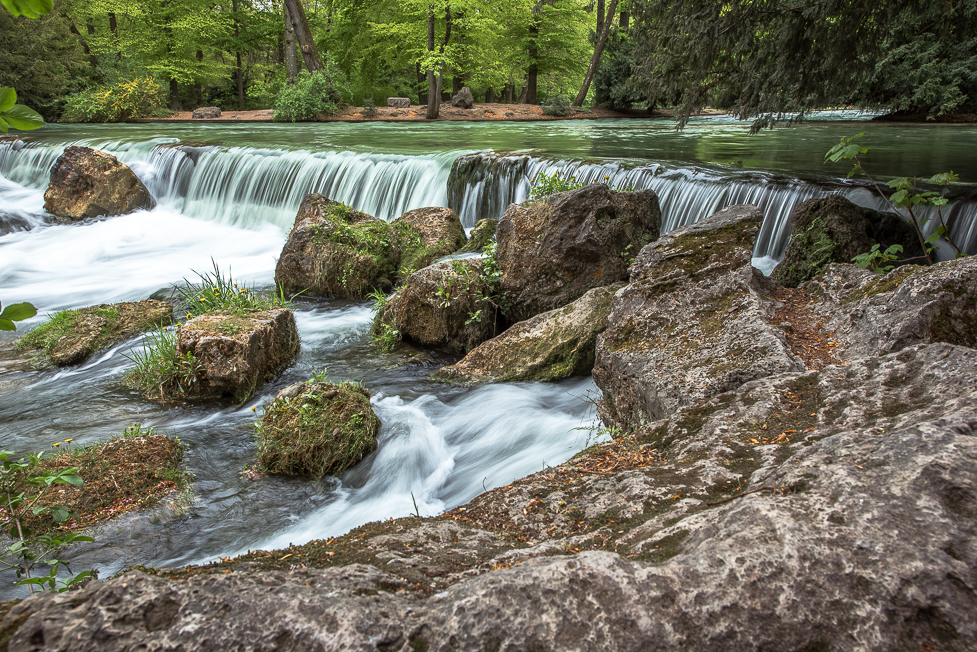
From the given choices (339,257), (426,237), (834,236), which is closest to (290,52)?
(426,237)

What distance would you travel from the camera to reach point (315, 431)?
15.0 feet

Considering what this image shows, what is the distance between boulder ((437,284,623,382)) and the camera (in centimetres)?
562

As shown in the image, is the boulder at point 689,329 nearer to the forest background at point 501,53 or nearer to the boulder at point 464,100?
the forest background at point 501,53

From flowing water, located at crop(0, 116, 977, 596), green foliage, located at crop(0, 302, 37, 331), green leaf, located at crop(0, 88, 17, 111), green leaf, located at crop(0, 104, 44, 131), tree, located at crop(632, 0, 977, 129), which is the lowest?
flowing water, located at crop(0, 116, 977, 596)

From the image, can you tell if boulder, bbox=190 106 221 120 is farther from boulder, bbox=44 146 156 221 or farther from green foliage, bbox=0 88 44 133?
green foliage, bbox=0 88 44 133

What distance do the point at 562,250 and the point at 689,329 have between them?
119 inches

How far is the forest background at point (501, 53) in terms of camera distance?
6.80 meters

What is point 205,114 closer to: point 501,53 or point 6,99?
point 501,53

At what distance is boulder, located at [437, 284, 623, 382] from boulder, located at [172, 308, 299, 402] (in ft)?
5.75

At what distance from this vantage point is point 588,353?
5613 mm

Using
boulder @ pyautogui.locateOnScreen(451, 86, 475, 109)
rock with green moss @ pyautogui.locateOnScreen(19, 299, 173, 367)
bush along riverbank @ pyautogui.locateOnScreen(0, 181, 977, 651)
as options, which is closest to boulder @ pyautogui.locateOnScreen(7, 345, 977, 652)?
bush along riverbank @ pyautogui.locateOnScreen(0, 181, 977, 651)

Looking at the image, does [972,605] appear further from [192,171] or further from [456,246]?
[192,171]

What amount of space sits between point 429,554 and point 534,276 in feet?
17.0

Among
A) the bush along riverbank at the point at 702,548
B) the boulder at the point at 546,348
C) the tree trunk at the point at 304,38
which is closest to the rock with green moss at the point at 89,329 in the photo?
the boulder at the point at 546,348
